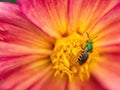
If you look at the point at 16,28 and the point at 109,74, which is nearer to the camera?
the point at 16,28

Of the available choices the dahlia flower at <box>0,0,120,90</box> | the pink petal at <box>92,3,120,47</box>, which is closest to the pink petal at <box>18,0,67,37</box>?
the dahlia flower at <box>0,0,120,90</box>

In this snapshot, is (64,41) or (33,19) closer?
(33,19)

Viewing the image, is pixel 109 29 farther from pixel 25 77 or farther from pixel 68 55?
pixel 25 77

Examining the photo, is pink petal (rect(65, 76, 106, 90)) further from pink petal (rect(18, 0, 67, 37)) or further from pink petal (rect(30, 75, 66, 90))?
pink petal (rect(18, 0, 67, 37))

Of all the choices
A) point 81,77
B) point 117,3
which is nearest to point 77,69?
point 81,77

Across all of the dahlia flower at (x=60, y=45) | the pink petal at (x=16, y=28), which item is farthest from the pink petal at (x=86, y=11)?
the pink petal at (x=16, y=28)

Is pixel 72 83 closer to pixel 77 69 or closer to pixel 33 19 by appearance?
pixel 77 69

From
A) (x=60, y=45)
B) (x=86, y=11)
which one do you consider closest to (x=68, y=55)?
(x=60, y=45)
